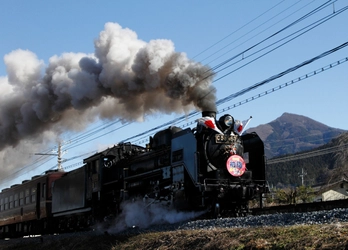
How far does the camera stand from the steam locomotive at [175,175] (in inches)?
634

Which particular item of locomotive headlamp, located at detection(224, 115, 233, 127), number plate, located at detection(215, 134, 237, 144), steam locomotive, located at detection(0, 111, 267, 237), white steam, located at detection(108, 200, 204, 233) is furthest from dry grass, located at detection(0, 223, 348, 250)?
locomotive headlamp, located at detection(224, 115, 233, 127)

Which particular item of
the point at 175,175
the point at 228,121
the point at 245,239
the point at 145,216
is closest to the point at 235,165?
the point at 228,121

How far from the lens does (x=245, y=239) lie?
980 centimetres

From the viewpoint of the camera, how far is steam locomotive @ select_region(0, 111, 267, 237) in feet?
52.8

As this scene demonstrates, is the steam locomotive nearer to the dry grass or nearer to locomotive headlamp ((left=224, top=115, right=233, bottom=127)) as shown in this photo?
locomotive headlamp ((left=224, top=115, right=233, bottom=127))

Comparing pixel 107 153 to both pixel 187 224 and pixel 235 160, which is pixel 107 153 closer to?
pixel 235 160

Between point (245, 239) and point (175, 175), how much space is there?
7323 mm

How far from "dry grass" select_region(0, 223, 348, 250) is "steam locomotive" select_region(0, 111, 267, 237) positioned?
110 inches

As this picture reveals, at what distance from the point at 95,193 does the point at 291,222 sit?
42.3ft

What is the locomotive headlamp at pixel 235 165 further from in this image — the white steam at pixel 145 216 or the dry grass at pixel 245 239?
the dry grass at pixel 245 239

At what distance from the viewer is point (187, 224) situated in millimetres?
13812

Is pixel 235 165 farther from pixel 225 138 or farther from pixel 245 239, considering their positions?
pixel 245 239

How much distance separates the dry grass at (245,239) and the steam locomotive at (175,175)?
9.18 ft

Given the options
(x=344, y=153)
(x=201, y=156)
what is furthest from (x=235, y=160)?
(x=344, y=153)
